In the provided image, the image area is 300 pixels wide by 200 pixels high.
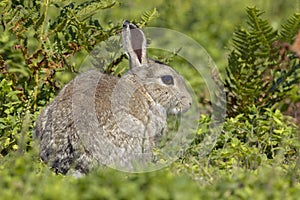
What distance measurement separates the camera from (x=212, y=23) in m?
12.3

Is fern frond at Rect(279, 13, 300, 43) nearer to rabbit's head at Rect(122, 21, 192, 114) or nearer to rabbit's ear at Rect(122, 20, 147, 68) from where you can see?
rabbit's head at Rect(122, 21, 192, 114)

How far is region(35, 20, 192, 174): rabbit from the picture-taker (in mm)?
6656

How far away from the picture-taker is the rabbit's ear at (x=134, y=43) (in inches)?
302

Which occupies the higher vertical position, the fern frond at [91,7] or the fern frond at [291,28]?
the fern frond at [291,28]

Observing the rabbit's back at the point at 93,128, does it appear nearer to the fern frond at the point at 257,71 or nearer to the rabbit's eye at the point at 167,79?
the rabbit's eye at the point at 167,79

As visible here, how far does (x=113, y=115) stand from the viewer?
687 centimetres

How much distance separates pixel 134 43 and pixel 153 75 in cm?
37

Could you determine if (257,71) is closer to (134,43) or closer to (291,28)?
(291,28)

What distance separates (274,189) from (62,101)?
8.87 feet

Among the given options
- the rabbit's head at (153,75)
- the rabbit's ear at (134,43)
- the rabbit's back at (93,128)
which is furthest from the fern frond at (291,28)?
the rabbit's back at (93,128)

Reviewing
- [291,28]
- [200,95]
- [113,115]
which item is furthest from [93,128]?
[200,95]

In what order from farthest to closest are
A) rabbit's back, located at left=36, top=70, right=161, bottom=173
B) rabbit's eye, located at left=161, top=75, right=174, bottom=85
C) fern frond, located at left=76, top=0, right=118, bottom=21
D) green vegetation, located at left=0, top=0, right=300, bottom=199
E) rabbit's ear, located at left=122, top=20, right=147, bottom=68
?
fern frond, located at left=76, top=0, right=118, bottom=21 → rabbit's eye, located at left=161, top=75, right=174, bottom=85 → rabbit's ear, located at left=122, top=20, right=147, bottom=68 → green vegetation, located at left=0, top=0, right=300, bottom=199 → rabbit's back, located at left=36, top=70, right=161, bottom=173

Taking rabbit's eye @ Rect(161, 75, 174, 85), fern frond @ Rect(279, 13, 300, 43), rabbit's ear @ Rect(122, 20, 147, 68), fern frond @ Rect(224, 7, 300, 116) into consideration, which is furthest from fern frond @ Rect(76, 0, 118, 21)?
fern frond @ Rect(279, 13, 300, 43)

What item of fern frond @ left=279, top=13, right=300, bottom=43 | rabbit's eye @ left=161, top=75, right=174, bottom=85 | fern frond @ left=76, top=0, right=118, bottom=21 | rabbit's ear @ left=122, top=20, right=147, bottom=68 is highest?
fern frond @ left=279, top=13, right=300, bottom=43
